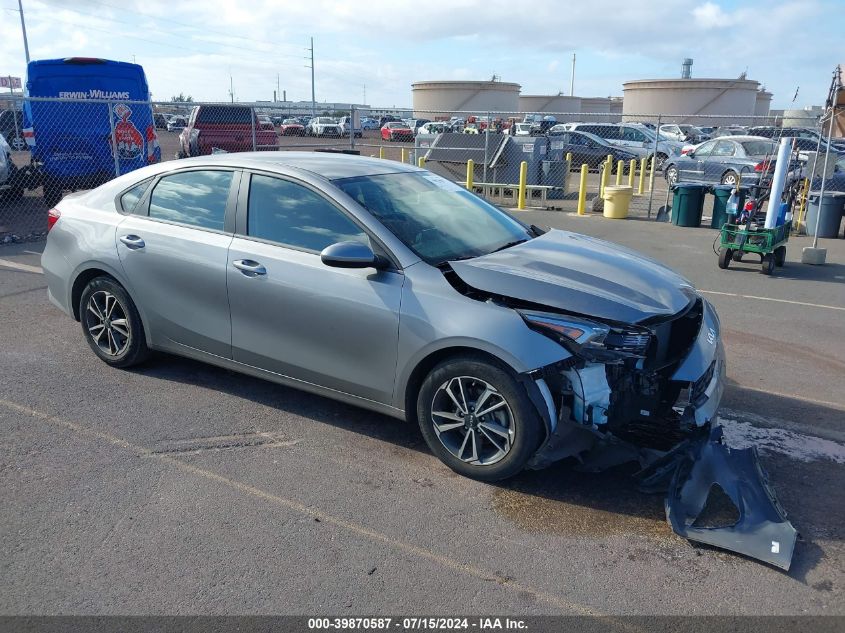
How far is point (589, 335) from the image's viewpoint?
11.6 ft

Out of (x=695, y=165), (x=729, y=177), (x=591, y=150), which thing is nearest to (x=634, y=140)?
(x=591, y=150)

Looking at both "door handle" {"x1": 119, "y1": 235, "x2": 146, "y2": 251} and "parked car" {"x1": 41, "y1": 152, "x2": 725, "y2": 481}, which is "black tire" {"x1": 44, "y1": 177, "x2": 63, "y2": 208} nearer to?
"parked car" {"x1": 41, "y1": 152, "x2": 725, "y2": 481}

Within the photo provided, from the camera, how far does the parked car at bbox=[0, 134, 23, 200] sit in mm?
12344

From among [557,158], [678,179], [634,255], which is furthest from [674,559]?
[678,179]

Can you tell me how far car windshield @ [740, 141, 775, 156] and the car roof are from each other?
1669cm

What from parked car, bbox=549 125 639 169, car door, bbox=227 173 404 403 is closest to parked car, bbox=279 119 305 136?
parked car, bbox=549 125 639 169

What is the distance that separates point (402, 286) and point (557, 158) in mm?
15857

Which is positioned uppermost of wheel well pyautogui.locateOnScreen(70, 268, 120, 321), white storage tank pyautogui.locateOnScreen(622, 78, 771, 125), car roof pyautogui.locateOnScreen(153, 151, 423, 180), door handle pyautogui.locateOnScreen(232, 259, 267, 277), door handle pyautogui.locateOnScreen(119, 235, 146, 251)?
white storage tank pyautogui.locateOnScreen(622, 78, 771, 125)

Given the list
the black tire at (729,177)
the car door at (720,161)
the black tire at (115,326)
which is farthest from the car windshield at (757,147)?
the black tire at (115,326)

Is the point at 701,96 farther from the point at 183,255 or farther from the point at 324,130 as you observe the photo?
the point at 183,255

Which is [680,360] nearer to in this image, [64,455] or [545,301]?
[545,301]

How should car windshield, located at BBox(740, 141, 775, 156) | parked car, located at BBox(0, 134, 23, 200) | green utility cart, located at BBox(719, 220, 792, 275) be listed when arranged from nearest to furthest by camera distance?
green utility cart, located at BBox(719, 220, 792, 275)
parked car, located at BBox(0, 134, 23, 200)
car windshield, located at BBox(740, 141, 775, 156)

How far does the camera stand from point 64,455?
4.02m

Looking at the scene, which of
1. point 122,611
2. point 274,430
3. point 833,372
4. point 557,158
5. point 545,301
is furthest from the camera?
point 557,158
